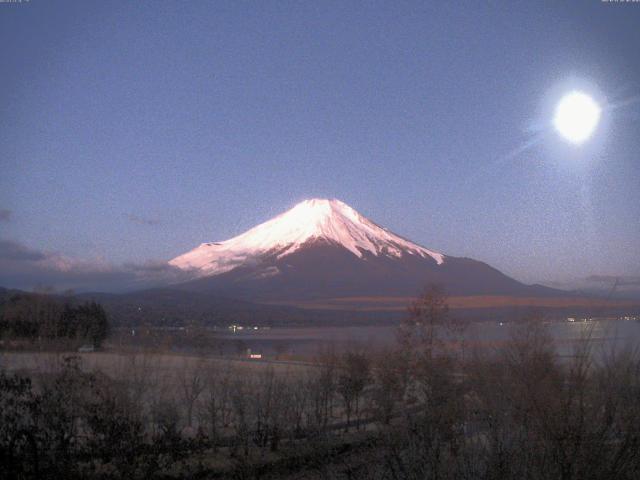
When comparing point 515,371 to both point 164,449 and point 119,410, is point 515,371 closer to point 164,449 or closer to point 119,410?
point 164,449

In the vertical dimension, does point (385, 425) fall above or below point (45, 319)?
below

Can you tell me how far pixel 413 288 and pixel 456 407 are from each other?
57959 mm

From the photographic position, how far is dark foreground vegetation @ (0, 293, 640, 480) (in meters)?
5.95

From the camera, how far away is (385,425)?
1202cm

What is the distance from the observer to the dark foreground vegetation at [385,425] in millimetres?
5949

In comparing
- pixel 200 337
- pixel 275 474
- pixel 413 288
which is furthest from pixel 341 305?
pixel 275 474

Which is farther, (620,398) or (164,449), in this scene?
(164,449)

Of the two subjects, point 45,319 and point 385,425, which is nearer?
point 385,425

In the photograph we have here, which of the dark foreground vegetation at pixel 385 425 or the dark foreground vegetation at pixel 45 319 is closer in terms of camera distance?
the dark foreground vegetation at pixel 385 425

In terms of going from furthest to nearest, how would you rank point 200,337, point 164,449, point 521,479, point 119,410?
point 200,337 → point 119,410 → point 164,449 → point 521,479

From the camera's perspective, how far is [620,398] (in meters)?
6.86

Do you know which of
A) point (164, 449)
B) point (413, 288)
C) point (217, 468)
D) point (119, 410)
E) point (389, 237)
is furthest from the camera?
point (389, 237)

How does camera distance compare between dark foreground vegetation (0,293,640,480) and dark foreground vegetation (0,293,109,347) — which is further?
dark foreground vegetation (0,293,109,347)

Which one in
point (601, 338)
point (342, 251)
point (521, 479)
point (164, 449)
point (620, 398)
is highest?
point (342, 251)
